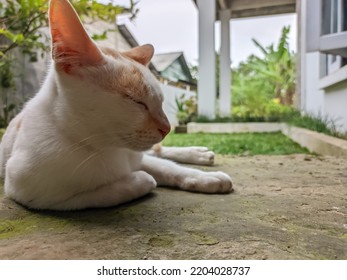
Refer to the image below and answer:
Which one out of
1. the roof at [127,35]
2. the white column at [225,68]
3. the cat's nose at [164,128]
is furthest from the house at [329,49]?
the white column at [225,68]

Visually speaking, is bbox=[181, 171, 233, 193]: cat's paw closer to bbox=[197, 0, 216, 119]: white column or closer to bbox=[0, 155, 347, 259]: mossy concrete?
bbox=[0, 155, 347, 259]: mossy concrete

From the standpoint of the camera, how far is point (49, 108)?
0.85 metres

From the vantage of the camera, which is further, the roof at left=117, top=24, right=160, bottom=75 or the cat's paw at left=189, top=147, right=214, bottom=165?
the roof at left=117, top=24, right=160, bottom=75

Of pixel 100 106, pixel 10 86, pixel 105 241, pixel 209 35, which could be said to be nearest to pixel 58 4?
pixel 100 106

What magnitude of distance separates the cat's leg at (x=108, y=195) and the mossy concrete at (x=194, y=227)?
0.02 m

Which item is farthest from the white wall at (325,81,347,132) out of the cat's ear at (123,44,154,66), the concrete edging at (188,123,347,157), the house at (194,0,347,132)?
the cat's ear at (123,44,154,66)

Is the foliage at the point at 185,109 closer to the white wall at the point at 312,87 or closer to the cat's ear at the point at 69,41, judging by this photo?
the white wall at the point at 312,87

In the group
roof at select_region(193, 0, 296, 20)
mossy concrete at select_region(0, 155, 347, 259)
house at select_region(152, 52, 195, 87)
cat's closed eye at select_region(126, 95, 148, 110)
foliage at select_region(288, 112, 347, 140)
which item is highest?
roof at select_region(193, 0, 296, 20)

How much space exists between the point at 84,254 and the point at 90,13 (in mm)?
1723

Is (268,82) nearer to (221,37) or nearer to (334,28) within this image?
(221,37)

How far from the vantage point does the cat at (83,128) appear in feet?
2.47

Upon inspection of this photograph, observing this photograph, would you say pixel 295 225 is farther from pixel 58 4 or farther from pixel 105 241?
pixel 58 4

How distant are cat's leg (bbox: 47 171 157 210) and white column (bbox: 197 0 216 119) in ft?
11.9

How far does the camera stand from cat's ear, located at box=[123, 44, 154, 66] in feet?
3.22
